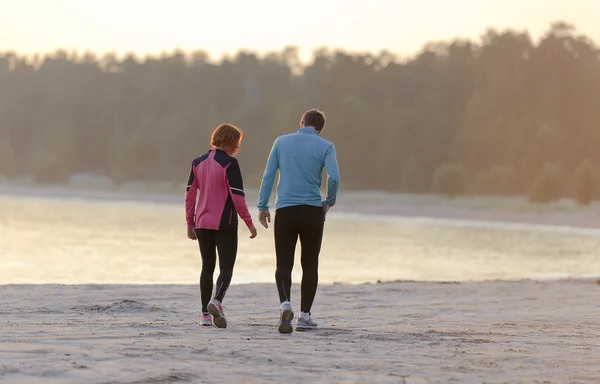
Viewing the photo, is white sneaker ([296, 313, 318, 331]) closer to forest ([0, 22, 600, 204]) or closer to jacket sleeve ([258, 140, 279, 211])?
jacket sleeve ([258, 140, 279, 211])

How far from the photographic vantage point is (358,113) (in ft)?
224

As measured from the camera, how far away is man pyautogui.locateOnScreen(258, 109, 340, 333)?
7656 millimetres

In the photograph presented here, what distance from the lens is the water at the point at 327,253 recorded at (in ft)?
55.2

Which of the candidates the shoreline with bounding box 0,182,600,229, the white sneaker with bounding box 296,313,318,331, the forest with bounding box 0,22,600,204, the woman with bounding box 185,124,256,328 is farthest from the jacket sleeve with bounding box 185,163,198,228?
the forest with bounding box 0,22,600,204

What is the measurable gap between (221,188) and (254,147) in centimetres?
6653

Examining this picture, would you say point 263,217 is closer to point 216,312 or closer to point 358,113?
point 216,312

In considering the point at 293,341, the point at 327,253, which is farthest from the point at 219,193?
the point at 327,253

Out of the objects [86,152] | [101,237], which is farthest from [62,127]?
[101,237]

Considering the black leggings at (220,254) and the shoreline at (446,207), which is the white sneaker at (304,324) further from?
the shoreline at (446,207)

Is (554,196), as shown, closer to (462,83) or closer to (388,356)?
(462,83)

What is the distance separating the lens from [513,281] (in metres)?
15.0

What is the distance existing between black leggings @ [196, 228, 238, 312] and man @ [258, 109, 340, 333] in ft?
1.04

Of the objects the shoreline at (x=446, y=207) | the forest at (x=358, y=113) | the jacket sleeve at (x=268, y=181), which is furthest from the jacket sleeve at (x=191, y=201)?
the forest at (x=358, y=113)

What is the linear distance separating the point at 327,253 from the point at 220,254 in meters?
14.6
